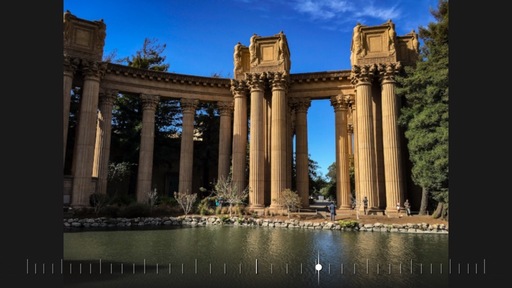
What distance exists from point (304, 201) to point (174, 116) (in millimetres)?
19944

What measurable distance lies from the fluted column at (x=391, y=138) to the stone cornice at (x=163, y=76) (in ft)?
49.7

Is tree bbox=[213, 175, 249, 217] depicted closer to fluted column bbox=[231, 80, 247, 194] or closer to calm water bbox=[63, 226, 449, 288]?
fluted column bbox=[231, 80, 247, 194]

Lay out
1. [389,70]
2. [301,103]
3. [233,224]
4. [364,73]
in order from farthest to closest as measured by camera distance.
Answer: [301,103] → [364,73] → [389,70] → [233,224]

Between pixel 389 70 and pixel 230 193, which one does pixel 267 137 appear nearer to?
pixel 230 193

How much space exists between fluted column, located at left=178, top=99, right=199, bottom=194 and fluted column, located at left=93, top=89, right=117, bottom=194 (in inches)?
257

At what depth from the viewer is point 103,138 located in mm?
30422

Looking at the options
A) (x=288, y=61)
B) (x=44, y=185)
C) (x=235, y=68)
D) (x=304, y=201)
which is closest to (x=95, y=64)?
(x=235, y=68)

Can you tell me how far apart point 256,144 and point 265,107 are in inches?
159

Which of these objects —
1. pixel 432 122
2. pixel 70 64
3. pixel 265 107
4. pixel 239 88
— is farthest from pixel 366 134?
pixel 70 64

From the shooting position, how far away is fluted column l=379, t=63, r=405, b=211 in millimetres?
26391

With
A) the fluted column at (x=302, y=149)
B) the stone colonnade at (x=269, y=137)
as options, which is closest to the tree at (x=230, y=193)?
the stone colonnade at (x=269, y=137)

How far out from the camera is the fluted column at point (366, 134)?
1070 inches

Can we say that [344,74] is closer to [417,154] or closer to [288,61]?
[288,61]

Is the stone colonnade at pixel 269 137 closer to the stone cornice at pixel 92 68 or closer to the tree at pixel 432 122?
the stone cornice at pixel 92 68
